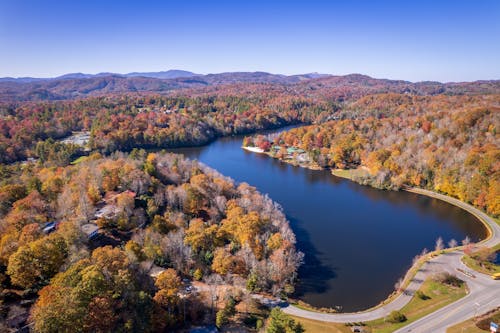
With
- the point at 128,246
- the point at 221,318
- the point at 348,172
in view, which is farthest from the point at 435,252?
the point at 348,172

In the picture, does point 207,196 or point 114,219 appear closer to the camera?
point 114,219

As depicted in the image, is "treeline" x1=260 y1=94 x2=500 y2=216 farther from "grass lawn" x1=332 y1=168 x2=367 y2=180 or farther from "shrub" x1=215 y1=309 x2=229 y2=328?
"shrub" x1=215 y1=309 x2=229 y2=328

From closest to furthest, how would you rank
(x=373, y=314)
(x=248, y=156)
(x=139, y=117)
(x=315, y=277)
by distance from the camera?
(x=373, y=314) < (x=315, y=277) < (x=248, y=156) < (x=139, y=117)

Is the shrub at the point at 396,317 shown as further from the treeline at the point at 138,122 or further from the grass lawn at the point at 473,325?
the treeline at the point at 138,122

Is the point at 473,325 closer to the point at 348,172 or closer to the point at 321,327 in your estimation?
the point at 321,327

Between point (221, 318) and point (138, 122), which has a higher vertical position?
point (138, 122)

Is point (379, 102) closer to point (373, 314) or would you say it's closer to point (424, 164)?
point (424, 164)

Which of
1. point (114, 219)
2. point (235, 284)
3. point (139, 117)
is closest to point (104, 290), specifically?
point (235, 284)
